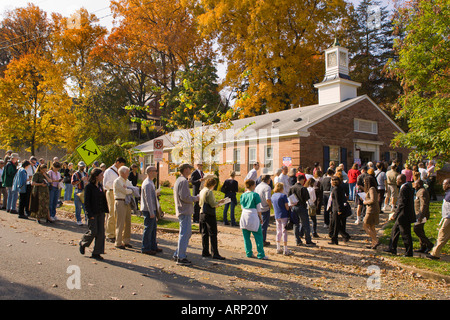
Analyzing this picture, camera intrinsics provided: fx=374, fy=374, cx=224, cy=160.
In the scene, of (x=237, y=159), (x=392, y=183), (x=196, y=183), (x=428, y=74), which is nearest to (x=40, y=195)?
(x=196, y=183)

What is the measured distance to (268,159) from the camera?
2345 cm

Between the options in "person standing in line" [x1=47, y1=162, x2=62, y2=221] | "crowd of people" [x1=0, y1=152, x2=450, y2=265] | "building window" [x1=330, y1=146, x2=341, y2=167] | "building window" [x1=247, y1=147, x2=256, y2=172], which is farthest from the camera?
"building window" [x1=247, y1=147, x2=256, y2=172]

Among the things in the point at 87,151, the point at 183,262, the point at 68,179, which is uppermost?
the point at 87,151

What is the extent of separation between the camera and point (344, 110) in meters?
24.0

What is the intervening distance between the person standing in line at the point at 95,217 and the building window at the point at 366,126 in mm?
20425

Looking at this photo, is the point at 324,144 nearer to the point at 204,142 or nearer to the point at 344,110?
the point at 344,110

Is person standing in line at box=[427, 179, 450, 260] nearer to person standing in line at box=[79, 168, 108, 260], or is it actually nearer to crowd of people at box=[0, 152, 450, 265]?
crowd of people at box=[0, 152, 450, 265]

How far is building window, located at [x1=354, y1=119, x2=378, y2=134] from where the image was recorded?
2486cm

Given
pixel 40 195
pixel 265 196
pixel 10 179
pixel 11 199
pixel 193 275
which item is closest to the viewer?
pixel 193 275

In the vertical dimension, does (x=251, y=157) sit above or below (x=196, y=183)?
above

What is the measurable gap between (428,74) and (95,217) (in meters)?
14.8

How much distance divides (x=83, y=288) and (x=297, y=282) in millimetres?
3662

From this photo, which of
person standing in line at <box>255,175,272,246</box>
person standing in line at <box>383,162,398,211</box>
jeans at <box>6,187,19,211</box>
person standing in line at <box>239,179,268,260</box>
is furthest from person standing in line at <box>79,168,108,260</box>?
person standing in line at <box>383,162,398,211</box>

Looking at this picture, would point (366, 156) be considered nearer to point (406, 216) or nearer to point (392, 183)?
point (392, 183)
